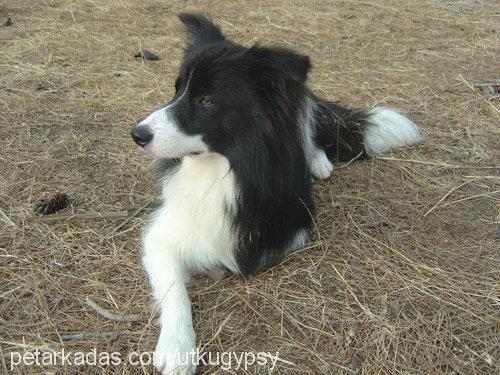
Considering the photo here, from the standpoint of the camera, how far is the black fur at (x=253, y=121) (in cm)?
238

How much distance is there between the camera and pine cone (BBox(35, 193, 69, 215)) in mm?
3148

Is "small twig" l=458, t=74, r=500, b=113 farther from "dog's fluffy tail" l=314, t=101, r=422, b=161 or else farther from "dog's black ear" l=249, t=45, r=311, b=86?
"dog's black ear" l=249, t=45, r=311, b=86

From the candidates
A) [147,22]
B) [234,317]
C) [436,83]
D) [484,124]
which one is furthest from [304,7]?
[234,317]

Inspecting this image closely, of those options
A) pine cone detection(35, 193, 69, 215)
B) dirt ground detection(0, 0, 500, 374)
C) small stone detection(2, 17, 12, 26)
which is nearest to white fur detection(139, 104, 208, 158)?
dirt ground detection(0, 0, 500, 374)

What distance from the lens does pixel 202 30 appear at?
2875mm

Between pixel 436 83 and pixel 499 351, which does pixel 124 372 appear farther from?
pixel 436 83

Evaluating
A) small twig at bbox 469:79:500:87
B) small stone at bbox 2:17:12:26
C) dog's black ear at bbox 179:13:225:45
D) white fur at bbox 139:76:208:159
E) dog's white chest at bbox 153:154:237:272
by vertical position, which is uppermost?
dog's black ear at bbox 179:13:225:45

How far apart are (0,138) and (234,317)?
2.79 m

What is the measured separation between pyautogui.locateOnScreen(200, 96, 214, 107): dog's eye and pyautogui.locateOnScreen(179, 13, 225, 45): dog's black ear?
500 mm

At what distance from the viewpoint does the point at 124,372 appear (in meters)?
2.17

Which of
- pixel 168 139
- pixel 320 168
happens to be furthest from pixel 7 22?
pixel 168 139

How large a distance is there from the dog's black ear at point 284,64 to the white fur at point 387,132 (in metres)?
1.84

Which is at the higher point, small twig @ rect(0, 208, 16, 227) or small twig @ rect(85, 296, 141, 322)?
small twig @ rect(0, 208, 16, 227)

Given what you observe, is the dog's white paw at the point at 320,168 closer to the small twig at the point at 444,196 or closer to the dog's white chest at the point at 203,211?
the small twig at the point at 444,196
